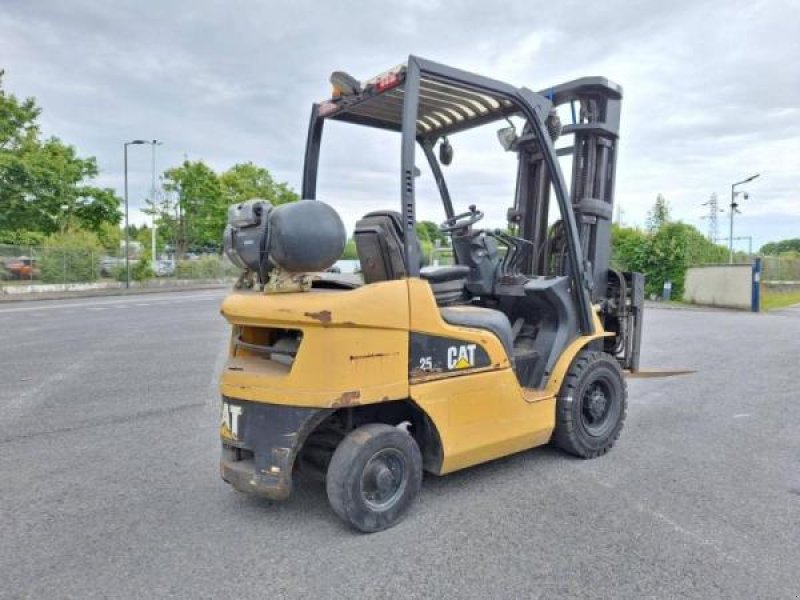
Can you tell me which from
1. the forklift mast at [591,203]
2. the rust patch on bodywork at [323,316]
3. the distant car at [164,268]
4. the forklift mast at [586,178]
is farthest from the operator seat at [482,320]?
the distant car at [164,268]

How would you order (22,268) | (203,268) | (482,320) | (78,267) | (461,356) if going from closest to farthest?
(461,356), (482,320), (22,268), (78,267), (203,268)

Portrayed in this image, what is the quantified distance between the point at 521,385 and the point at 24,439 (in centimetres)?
439

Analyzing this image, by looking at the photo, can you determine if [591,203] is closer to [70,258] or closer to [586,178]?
[586,178]

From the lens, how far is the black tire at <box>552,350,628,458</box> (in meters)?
4.73

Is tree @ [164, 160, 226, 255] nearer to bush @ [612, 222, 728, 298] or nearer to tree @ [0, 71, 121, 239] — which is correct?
tree @ [0, 71, 121, 239]

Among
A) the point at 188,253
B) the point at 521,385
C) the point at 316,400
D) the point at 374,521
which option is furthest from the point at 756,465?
the point at 188,253

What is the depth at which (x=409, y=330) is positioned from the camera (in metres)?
3.71

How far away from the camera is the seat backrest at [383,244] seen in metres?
3.77

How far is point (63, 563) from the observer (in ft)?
10.8

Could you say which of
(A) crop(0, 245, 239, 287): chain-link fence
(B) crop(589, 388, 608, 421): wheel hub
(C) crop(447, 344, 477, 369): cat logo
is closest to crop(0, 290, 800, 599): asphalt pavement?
(B) crop(589, 388, 608, 421): wheel hub

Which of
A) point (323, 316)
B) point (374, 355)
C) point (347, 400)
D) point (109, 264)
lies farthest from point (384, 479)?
point (109, 264)

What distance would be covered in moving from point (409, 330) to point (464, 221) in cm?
113

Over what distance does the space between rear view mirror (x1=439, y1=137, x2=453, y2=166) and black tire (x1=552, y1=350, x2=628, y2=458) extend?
77.3 inches

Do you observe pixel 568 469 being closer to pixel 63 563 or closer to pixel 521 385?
pixel 521 385
